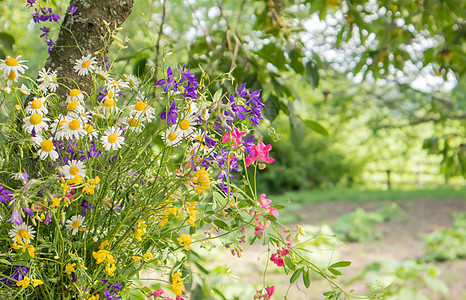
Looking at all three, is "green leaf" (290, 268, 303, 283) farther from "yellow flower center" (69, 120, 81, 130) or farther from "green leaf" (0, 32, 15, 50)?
"green leaf" (0, 32, 15, 50)

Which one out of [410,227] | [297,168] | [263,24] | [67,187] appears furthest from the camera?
[297,168]

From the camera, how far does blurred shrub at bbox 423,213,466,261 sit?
4281 millimetres

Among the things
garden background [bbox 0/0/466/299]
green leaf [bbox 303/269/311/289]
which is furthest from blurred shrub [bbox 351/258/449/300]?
green leaf [bbox 303/269/311/289]

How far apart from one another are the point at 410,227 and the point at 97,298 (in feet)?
A: 19.1

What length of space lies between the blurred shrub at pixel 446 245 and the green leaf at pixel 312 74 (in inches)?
143

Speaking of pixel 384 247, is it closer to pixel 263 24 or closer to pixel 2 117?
pixel 263 24

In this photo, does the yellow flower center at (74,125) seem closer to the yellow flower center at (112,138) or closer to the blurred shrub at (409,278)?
the yellow flower center at (112,138)

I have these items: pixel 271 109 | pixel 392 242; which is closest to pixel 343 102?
pixel 392 242

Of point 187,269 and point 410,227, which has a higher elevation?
point 187,269

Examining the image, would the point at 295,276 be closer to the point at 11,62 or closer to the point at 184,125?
the point at 184,125

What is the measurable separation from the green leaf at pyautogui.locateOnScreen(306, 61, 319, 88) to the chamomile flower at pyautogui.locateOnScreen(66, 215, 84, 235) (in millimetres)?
902

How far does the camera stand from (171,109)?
62 centimetres

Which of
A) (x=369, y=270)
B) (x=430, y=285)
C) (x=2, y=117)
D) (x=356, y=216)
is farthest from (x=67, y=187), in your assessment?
(x=356, y=216)

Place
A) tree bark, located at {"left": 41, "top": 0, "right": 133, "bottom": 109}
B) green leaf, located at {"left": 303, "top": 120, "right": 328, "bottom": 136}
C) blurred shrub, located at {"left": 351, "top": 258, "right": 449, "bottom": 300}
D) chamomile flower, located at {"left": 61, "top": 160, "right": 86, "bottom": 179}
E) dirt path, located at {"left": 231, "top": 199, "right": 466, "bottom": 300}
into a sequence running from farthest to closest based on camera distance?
dirt path, located at {"left": 231, "top": 199, "right": 466, "bottom": 300} → blurred shrub, located at {"left": 351, "top": 258, "right": 449, "bottom": 300} → green leaf, located at {"left": 303, "top": 120, "right": 328, "bottom": 136} → tree bark, located at {"left": 41, "top": 0, "right": 133, "bottom": 109} → chamomile flower, located at {"left": 61, "top": 160, "right": 86, "bottom": 179}
